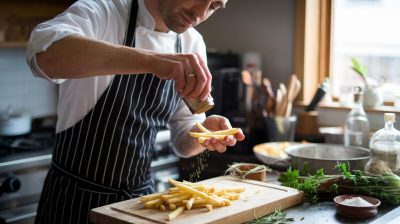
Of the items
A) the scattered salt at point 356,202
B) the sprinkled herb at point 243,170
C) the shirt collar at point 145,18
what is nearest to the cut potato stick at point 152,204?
the sprinkled herb at point 243,170

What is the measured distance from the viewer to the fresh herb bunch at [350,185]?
196cm

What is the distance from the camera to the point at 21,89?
11.4 feet

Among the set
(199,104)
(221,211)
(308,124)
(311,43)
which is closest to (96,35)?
(199,104)

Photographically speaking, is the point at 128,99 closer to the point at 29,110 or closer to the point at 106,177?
the point at 106,177

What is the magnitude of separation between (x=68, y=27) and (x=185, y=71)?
1.29ft

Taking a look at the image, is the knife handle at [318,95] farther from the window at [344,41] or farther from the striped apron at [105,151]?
the striped apron at [105,151]

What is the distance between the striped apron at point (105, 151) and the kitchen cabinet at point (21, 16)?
4.13ft

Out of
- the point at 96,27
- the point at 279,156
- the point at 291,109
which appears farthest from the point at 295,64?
the point at 96,27

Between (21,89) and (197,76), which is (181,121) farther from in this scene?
(21,89)

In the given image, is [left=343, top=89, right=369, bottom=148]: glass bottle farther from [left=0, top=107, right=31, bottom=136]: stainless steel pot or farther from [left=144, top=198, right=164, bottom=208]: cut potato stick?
[left=0, top=107, right=31, bottom=136]: stainless steel pot

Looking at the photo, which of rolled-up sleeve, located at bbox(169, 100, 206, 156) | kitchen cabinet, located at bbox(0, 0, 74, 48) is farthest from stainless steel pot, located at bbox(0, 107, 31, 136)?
rolled-up sleeve, located at bbox(169, 100, 206, 156)

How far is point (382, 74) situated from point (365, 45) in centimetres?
19

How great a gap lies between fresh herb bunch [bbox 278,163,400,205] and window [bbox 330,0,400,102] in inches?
51.5

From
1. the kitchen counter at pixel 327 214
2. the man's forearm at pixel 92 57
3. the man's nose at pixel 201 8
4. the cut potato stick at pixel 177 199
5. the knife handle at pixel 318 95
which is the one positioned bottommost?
the kitchen counter at pixel 327 214
